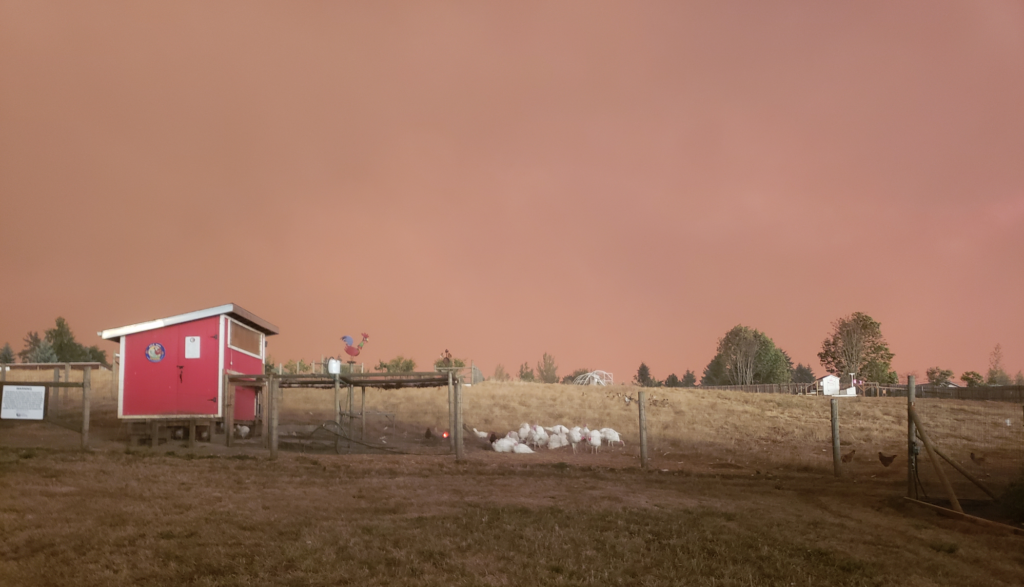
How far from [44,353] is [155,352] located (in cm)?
5064

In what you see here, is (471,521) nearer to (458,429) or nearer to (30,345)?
(458,429)

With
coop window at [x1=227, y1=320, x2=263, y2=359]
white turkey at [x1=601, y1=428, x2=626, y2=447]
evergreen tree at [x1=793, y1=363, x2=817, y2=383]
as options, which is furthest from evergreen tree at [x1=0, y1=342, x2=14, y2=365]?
evergreen tree at [x1=793, y1=363, x2=817, y2=383]

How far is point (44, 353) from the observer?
61.5 m

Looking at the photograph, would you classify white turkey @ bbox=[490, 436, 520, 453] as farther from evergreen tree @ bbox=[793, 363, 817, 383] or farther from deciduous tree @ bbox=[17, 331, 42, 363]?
evergreen tree @ bbox=[793, 363, 817, 383]

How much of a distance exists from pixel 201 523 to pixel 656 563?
21.7 feet

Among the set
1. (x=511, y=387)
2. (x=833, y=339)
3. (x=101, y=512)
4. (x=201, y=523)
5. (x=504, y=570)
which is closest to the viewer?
(x=504, y=570)

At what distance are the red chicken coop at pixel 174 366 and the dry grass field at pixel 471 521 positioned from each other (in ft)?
4.55

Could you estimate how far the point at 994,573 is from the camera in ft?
26.8

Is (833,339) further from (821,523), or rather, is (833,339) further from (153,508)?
(153,508)

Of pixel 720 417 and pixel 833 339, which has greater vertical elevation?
pixel 833 339

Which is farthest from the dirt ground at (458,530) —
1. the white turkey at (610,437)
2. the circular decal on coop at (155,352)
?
the white turkey at (610,437)

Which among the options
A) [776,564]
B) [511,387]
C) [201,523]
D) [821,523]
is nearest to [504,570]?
[776,564]

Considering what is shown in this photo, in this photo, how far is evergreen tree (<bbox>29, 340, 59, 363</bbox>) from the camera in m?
60.8

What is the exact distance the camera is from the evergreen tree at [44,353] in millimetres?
60781
